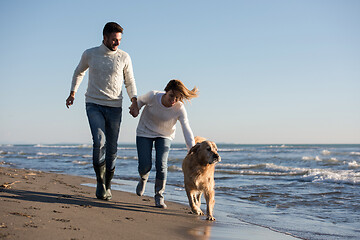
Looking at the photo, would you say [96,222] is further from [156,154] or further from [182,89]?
[182,89]

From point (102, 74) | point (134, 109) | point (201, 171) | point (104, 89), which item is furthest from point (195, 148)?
point (102, 74)

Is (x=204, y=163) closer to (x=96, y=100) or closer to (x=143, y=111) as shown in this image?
(x=143, y=111)

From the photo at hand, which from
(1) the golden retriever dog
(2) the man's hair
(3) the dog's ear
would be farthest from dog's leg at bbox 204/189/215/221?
(2) the man's hair

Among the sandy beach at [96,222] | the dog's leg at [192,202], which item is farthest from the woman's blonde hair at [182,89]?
the sandy beach at [96,222]

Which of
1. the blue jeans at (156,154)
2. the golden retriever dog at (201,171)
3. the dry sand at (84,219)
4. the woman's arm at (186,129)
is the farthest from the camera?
the blue jeans at (156,154)

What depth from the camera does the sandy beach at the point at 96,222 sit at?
3074mm

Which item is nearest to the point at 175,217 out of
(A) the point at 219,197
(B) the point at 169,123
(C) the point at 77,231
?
(B) the point at 169,123

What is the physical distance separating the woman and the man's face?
0.83m

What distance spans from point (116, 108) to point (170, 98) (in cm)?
74

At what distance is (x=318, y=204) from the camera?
265 inches

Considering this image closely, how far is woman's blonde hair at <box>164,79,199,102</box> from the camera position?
16.2 ft

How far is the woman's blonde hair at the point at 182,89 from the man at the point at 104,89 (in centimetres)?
56

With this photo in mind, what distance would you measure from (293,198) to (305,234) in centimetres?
324

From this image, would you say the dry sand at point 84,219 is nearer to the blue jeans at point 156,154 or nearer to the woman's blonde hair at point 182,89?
the blue jeans at point 156,154
